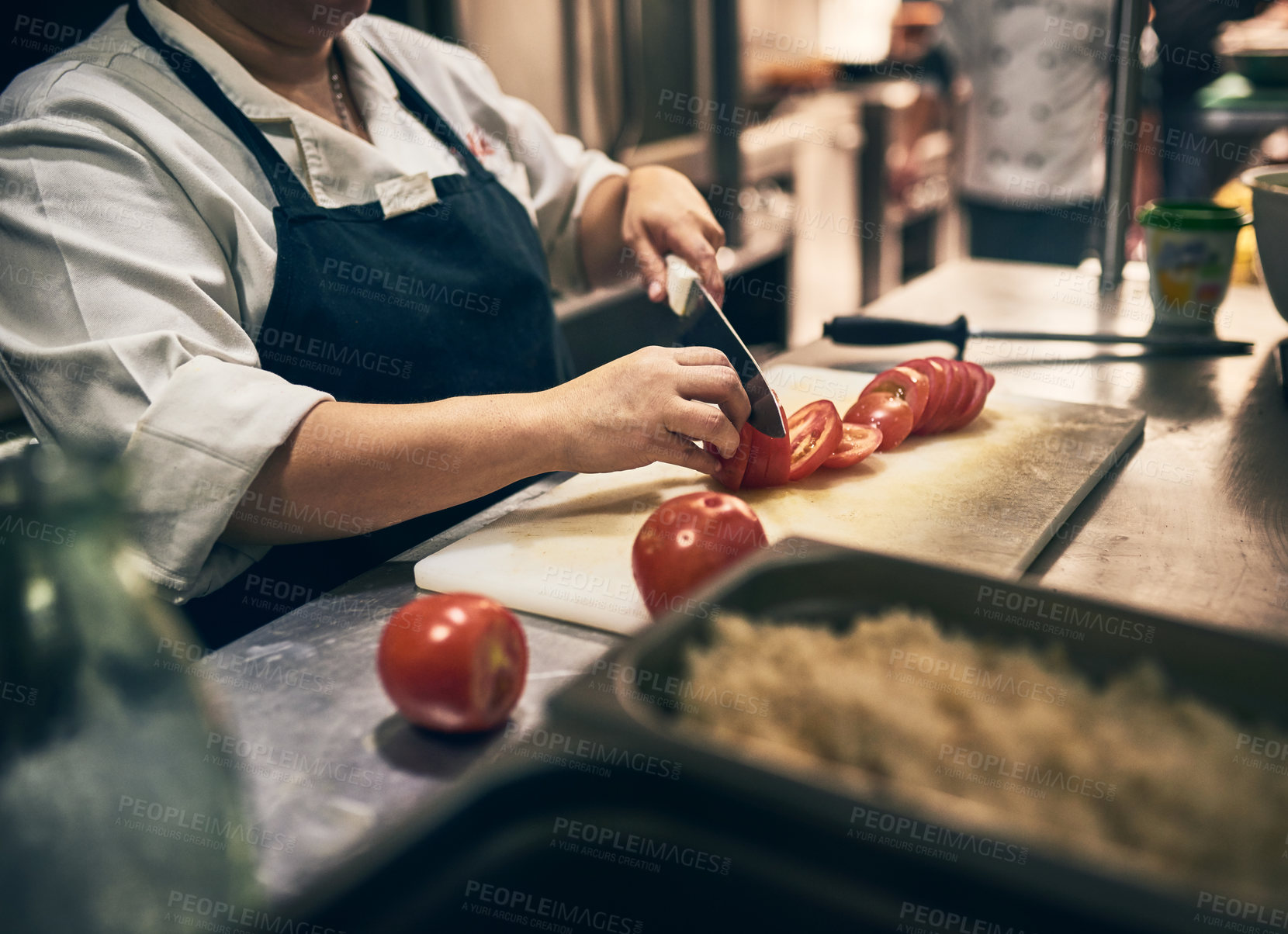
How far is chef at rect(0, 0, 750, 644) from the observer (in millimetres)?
1018

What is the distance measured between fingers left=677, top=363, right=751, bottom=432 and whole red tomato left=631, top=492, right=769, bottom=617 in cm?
24

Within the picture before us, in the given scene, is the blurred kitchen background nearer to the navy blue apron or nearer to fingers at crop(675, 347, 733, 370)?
the navy blue apron

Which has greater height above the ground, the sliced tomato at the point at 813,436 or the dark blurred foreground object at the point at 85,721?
the dark blurred foreground object at the point at 85,721

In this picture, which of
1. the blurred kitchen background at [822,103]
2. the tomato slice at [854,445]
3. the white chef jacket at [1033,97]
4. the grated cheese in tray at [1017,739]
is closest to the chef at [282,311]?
the tomato slice at [854,445]

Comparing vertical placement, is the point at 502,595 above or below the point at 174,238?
below

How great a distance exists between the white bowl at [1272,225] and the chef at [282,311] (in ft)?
2.59

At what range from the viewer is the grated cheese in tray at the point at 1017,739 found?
48cm

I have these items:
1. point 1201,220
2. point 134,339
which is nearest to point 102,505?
point 134,339

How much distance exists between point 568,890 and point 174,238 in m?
0.83

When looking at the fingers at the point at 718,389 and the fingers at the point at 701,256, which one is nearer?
the fingers at the point at 718,389

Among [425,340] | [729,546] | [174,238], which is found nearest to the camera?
[729,546]

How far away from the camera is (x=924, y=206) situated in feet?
18.2

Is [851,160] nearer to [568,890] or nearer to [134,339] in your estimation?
[134,339]

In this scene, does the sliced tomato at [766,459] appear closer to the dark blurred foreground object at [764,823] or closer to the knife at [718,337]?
the knife at [718,337]
